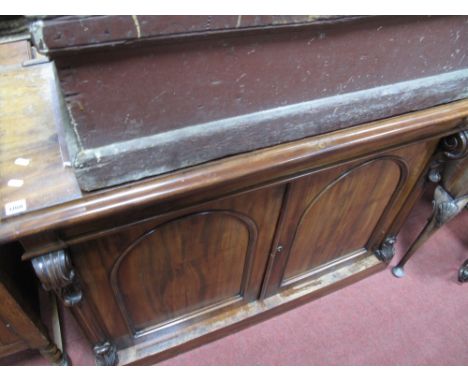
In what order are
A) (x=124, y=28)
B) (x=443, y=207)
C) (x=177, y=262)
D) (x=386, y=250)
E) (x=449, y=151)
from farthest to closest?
(x=386, y=250) → (x=443, y=207) → (x=449, y=151) → (x=177, y=262) → (x=124, y=28)

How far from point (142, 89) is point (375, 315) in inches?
46.5

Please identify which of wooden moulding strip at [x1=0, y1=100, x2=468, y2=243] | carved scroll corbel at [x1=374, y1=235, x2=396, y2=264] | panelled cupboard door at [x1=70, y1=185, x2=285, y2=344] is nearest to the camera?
wooden moulding strip at [x1=0, y1=100, x2=468, y2=243]

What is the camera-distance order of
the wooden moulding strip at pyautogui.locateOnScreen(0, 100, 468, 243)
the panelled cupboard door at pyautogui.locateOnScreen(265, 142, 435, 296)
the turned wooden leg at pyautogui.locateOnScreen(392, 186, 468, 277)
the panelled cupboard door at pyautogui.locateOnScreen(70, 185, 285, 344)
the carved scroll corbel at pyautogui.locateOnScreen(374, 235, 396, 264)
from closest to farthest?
the wooden moulding strip at pyautogui.locateOnScreen(0, 100, 468, 243) < the panelled cupboard door at pyautogui.locateOnScreen(70, 185, 285, 344) < the panelled cupboard door at pyautogui.locateOnScreen(265, 142, 435, 296) < the turned wooden leg at pyautogui.locateOnScreen(392, 186, 468, 277) < the carved scroll corbel at pyautogui.locateOnScreen(374, 235, 396, 264)

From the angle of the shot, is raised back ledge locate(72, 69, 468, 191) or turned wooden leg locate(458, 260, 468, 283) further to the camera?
turned wooden leg locate(458, 260, 468, 283)

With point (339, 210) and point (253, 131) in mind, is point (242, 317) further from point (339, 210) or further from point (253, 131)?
point (253, 131)

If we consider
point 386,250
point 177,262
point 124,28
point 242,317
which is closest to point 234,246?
point 177,262

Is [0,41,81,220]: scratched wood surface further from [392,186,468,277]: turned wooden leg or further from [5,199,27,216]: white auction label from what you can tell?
[392,186,468,277]: turned wooden leg

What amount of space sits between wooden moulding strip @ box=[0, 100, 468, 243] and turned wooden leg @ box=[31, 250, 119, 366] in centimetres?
10

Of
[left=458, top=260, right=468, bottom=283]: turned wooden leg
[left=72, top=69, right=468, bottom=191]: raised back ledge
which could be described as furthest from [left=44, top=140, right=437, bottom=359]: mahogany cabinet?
[left=458, top=260, right=468, bottom=283]: turned wooden leg

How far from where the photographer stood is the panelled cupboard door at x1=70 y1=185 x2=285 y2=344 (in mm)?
685

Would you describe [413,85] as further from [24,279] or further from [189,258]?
[24,279]

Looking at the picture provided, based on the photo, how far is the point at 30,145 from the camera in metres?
0.61

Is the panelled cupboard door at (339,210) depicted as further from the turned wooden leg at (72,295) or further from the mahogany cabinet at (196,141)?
the turned wooden leg at (72,295)

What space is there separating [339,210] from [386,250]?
1.50 feet
